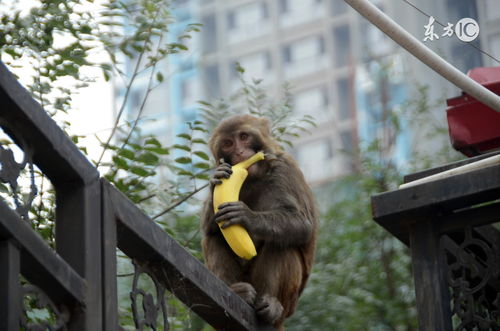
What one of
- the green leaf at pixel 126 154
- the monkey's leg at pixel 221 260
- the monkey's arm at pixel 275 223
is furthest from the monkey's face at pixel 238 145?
the green leaf at pixel 126 154

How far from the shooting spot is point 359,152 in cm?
1199

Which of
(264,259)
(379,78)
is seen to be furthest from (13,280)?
(379,78)

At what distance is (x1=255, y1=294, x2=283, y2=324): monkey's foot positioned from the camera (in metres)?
4.66

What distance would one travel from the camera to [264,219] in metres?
5.57

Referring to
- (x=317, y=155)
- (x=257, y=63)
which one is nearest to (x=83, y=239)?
(x=317, y=155)

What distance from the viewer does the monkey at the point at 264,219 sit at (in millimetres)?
5484

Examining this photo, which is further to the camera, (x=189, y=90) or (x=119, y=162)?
(x=189, y=90)

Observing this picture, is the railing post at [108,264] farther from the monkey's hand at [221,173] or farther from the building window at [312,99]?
the building window at [312,99]

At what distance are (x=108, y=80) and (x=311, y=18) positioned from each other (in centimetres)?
3687

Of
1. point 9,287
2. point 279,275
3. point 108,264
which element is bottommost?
point 9,287

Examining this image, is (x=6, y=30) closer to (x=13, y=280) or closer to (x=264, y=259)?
(x=264, y=259)

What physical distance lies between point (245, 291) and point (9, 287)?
2590 mm

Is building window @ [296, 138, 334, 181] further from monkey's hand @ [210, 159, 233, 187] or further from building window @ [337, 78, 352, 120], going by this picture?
monkey's hand @ [210, 159, 233, 187]

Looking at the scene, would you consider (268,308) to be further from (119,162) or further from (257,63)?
(257,63)
